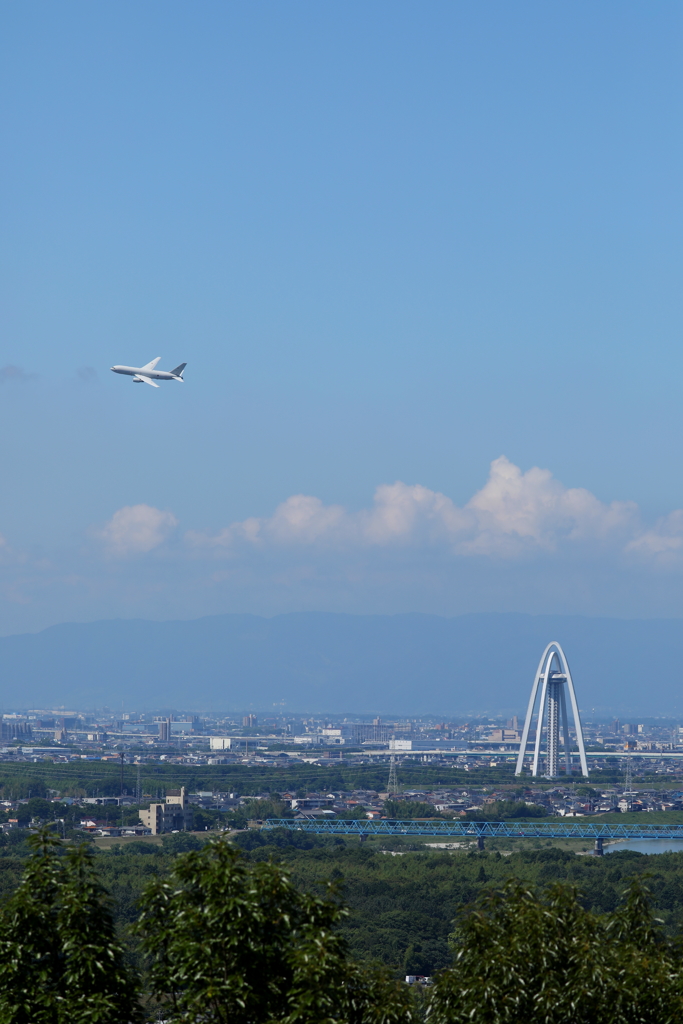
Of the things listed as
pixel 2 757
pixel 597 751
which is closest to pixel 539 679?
pixel 597 751

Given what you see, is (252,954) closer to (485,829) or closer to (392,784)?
Answer: (485,829)

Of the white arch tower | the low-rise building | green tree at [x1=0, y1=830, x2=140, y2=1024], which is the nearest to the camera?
green tree at [x1=0, y1=830, x2=140, y2=1024]

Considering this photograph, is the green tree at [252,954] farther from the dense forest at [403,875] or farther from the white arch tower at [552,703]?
the white arch tower at [552,703]

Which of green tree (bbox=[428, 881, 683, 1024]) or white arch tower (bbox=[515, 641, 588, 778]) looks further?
white arch tower (bbox=[515, 641, 588, 778])

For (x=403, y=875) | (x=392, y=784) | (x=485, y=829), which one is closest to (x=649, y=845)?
(x=485, y=829)

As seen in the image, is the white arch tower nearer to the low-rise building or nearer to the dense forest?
the low-rise building

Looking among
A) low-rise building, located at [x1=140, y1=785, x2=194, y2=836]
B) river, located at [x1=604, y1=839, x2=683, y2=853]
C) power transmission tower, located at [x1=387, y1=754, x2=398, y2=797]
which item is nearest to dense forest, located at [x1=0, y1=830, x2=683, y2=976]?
river, located at [x1=604, y1=839, x2=683, y2=853]
